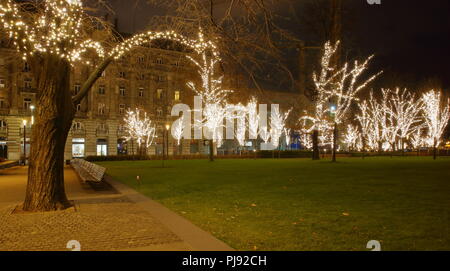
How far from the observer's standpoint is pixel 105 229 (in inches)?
282

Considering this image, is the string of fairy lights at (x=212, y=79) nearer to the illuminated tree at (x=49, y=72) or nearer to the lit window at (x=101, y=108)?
the illuminated tree at (x=49, y=72)

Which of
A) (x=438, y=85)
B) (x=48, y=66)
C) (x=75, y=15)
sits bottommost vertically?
(x=48, y=66)

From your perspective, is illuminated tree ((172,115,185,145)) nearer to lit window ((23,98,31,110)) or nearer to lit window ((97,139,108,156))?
lit window ((97,139,108,156))

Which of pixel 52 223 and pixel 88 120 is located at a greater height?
pixel 88 120

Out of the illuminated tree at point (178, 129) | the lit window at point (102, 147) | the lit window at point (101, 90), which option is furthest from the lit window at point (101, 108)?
the illuminated tree at point (178, 129)

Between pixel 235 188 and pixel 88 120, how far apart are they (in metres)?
45.9

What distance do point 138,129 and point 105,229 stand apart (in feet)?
154

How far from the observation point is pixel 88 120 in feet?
179

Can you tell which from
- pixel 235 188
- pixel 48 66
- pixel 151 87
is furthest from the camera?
pixel 151 87

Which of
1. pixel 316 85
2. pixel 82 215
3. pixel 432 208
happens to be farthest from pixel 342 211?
pixel 316 85
